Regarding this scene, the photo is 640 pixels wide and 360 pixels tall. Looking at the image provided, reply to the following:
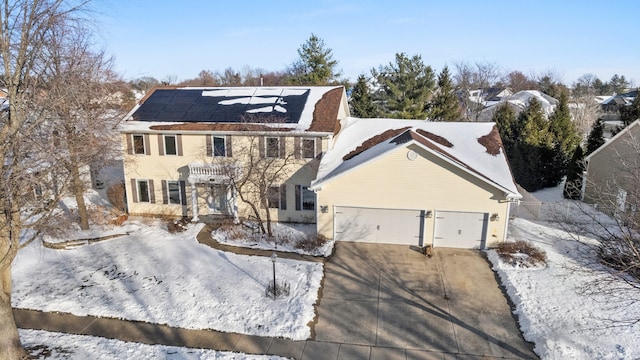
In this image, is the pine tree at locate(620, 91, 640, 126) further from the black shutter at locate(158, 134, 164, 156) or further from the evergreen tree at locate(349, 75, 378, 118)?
the black shutter at locate(158, 134, 164, 156)

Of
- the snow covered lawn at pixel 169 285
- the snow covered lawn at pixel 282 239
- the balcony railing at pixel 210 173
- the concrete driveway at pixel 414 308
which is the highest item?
the balcony railing at pixel 210 173

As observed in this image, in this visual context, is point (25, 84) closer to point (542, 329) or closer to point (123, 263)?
point (123, 263)

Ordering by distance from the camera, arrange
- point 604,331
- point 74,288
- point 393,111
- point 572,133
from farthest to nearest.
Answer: point 393,111
point 572,133
point 74,288
point 604,331

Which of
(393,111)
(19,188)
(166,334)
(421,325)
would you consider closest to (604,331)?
(421,325)

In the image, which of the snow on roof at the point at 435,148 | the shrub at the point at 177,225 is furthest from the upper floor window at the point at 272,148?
the shrub at the point at 177,225

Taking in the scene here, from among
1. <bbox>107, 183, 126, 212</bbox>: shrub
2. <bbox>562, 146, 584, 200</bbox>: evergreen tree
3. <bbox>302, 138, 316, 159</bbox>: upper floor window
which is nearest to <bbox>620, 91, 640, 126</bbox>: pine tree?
<bbox>562, 146, 584, 200</bbox>: evergreen tree

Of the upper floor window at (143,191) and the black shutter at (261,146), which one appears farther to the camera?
the upper floor window at (143,191)

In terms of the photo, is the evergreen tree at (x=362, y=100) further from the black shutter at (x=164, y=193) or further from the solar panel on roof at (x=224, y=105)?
the black shutter at (x=164, y=193)
